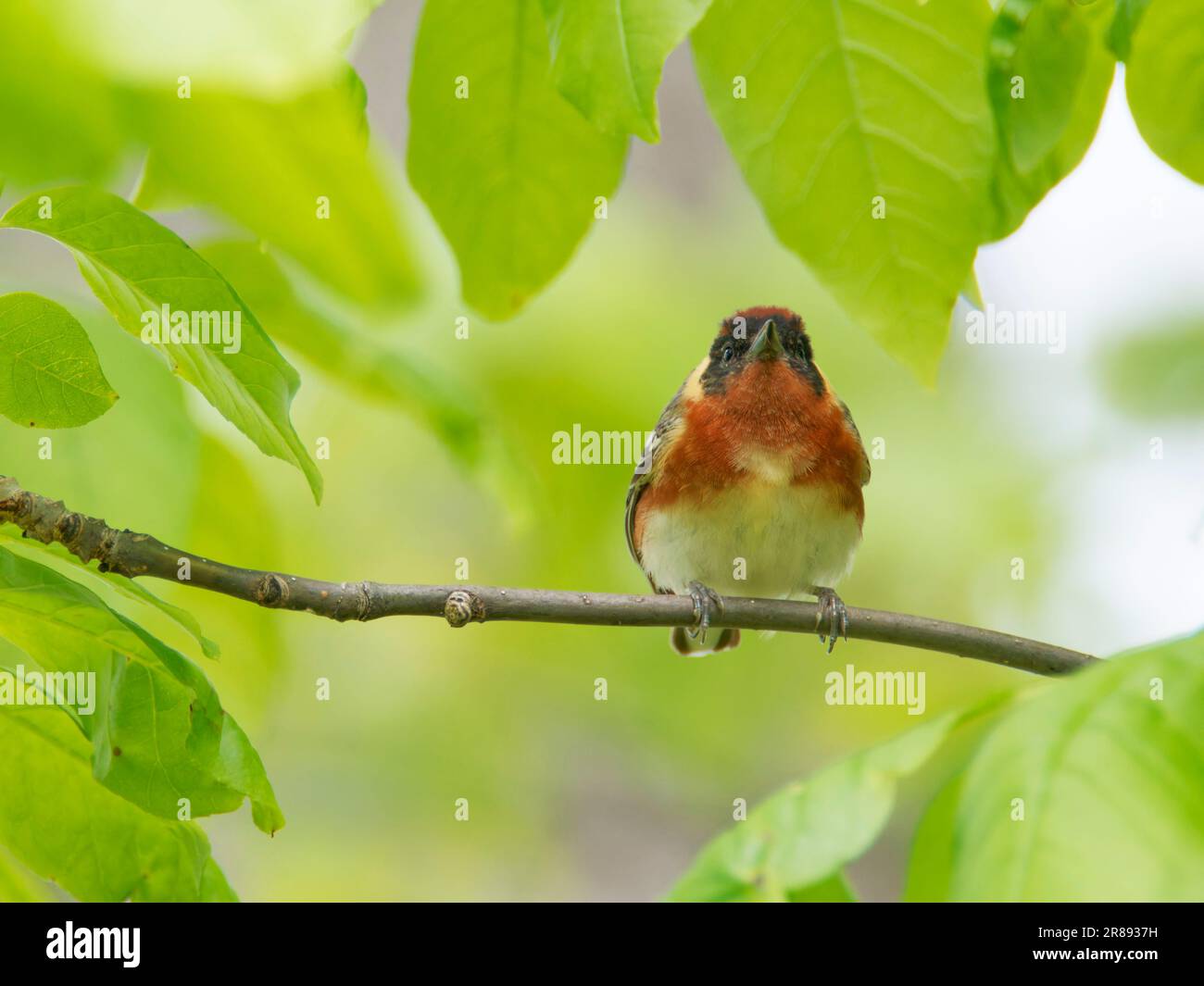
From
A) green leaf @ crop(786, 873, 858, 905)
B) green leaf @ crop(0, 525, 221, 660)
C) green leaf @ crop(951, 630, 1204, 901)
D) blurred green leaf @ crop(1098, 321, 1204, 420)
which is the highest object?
blurred green leaf @ crop(1098, 321, 1204, 420)

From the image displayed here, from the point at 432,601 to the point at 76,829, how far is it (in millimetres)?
597

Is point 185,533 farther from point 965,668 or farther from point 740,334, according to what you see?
point 965,668

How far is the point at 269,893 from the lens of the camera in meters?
5.62

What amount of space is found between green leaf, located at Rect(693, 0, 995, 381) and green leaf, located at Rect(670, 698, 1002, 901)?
1.61ft

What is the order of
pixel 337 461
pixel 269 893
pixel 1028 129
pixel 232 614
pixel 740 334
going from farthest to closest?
pixel 269 893 < pixel 337 461 < pixel 740 334 < pixel 232 614 < pixel 1028 129

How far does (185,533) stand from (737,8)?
998 mm

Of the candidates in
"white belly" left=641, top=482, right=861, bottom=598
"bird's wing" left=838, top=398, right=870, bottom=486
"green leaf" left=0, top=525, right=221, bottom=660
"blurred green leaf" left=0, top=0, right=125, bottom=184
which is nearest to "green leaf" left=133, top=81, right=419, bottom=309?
"blurred green leaf" left=0, top=0, right=125, bottom=184

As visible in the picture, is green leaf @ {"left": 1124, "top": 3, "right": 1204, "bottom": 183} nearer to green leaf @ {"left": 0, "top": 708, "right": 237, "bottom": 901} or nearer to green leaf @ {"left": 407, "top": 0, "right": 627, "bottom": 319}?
green leaf @ {"left": 407, "top": 0, "right": 627, "bottom": 319}

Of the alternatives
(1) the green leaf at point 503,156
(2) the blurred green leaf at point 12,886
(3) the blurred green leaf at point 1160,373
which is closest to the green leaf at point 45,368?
(1) the green leaf at point 503,156

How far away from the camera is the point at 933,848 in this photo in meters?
1.14

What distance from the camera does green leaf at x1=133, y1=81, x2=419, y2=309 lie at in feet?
3.73

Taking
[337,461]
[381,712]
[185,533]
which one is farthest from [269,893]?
[185,533]

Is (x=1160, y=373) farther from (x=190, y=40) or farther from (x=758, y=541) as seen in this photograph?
(x=190, y=40)

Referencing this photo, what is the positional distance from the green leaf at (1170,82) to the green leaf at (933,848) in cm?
81
